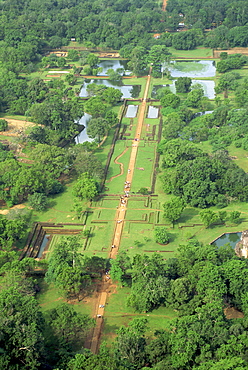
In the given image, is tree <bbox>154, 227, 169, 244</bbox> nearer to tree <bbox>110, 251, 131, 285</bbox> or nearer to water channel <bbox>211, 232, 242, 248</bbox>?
water channel <bbox>211, 232, 242, 248</bbox>

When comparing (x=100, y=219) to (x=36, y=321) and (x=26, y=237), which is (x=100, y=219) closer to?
(x=26, y=237)

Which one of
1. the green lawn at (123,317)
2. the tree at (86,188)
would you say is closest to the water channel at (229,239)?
the green lawn at (123,317)

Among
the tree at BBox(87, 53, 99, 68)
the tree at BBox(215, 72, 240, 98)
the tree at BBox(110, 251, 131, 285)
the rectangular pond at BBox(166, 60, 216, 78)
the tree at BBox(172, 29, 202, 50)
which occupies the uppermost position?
the tree at BBox(110, 251, 131, 285)

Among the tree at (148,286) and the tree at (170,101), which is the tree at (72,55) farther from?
the tree at (148,286)

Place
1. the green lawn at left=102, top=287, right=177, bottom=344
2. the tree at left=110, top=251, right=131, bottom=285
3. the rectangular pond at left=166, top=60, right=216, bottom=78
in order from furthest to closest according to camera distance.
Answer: the rectangular pond at left=166, top=60, right=216, bottom=78 → the tree at left=110, top=251, right=131, bottom=285 → the green lawn at left=102, top=287, right=177, bottom=344

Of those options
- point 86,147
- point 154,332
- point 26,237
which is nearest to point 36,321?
point 154,332

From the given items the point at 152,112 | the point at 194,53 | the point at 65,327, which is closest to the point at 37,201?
the point at 65,327

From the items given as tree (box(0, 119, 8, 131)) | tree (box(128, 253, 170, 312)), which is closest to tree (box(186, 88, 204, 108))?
tree (box(0, 119, 8, 131))
